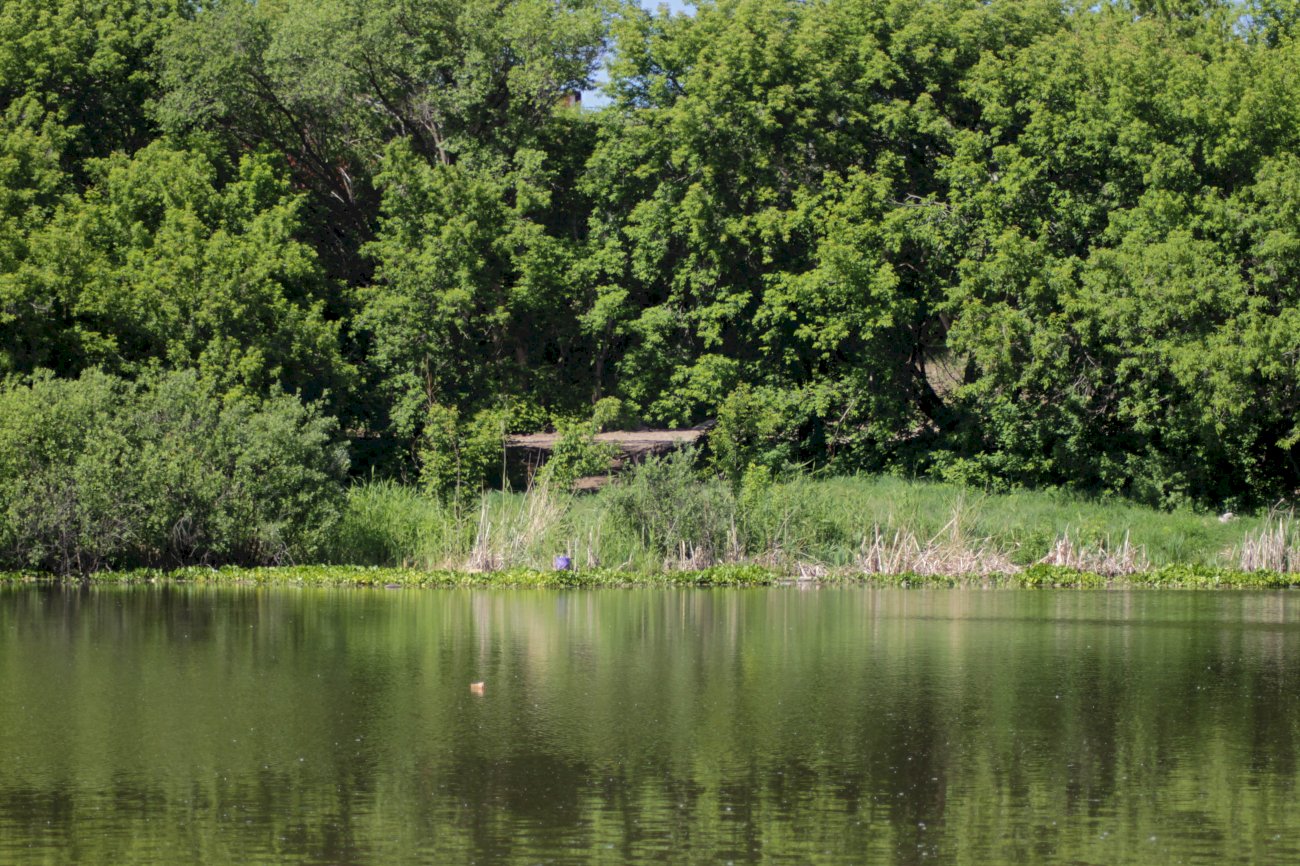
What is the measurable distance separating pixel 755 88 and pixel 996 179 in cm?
663

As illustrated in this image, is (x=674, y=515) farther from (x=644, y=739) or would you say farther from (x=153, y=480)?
(x=644, y=739)

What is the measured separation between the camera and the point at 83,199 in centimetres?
4556

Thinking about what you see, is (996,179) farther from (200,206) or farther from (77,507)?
(77,507)

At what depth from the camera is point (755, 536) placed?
35531 mm

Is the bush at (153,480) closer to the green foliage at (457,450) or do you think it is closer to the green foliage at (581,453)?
the green foliage at (457,450)

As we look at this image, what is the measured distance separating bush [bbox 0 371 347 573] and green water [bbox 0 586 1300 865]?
6817 mm

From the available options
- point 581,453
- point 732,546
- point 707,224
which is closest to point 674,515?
point 732,546

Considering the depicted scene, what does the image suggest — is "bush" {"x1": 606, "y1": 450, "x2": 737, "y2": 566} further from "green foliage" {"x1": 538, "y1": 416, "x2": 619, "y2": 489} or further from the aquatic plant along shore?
"green foliage" {"x1": 538, "y1": 416, "x2": 619, "y2": 489}

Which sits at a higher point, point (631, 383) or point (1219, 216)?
point (1219, 216)

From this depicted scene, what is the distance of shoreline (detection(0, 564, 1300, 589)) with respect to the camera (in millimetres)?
32812

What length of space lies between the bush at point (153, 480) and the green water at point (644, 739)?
268 inches

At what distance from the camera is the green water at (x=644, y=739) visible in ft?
39.0

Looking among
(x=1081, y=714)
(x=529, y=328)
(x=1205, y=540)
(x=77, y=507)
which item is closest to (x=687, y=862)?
(x=1081, y=714)

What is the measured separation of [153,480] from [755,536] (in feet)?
40.2
